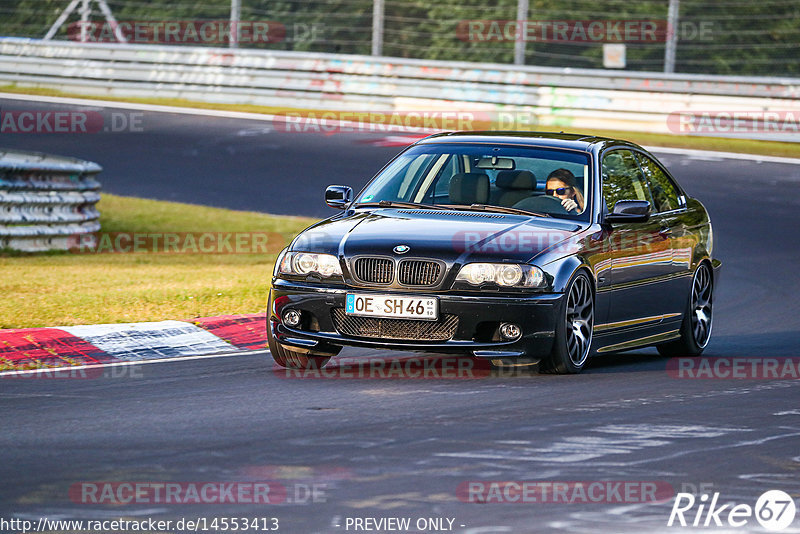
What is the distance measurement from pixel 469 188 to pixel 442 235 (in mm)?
960

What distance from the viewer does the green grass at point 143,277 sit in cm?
1134

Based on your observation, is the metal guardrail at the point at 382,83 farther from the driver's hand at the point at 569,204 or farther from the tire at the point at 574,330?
the tire at the point at 574,330

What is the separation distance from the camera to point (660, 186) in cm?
1086

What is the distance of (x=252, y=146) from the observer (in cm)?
2370

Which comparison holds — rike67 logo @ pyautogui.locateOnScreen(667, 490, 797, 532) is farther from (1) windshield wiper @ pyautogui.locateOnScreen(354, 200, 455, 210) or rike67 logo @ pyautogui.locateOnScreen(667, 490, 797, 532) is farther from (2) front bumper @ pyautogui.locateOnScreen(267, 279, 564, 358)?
(1) windshield wiper @ pyautogui.locateOnScreen(354, 200, 455, 210)

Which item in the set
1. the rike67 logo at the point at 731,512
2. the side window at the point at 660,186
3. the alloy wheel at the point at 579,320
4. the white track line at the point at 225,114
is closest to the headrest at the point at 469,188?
the alloy wheel at the point at 579,320

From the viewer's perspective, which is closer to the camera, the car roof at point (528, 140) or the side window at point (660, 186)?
the car roof at point (528, 140)

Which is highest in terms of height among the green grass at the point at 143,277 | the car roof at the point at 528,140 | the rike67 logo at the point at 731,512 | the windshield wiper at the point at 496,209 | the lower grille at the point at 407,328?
the car roof at the point at 528,140

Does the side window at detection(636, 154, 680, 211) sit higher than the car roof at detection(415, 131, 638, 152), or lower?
lower

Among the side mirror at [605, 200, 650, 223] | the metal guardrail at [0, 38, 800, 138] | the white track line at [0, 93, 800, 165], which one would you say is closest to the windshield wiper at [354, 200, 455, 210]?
the side mirror at [605, 200, 650, 223]

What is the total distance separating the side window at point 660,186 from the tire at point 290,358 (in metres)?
2.78

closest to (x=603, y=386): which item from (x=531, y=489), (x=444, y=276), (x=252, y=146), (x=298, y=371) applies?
(x=444, y=276)

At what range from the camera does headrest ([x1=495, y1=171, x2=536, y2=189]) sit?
9750 millimetres

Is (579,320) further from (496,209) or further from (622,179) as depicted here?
(622,179)
